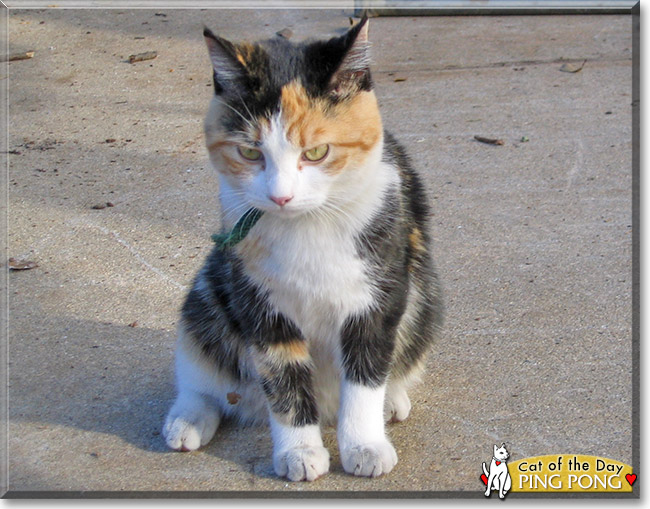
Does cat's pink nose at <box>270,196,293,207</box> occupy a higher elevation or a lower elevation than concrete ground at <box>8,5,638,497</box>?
higher

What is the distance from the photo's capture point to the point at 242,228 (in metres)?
2.62

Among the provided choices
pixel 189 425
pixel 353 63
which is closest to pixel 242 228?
pixel 353 63

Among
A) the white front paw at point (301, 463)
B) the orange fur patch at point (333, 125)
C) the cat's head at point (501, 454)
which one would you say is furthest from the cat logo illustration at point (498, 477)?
the orange fur patch at point (333, 125)

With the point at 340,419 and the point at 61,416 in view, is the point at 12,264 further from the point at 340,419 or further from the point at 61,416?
the point at 340,419

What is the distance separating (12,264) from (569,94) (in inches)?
152

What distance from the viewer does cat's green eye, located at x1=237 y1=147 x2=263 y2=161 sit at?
2.44 metres

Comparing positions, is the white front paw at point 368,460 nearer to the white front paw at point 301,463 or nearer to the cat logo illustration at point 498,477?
the white front paw at point 301,463

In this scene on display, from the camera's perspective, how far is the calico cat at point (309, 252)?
243 cm

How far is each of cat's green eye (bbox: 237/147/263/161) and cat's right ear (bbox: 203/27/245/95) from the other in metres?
0.20

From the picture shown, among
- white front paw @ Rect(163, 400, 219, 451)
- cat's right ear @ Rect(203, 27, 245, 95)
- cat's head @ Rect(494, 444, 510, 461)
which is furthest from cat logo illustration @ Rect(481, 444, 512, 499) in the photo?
cat's right ear @ Rect(203, 27, 245, 95)

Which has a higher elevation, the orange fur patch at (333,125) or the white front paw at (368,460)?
the orange fur patch at (333,125)

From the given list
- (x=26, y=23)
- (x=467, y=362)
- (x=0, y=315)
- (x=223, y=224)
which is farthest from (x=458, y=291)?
(x=26, y=23)

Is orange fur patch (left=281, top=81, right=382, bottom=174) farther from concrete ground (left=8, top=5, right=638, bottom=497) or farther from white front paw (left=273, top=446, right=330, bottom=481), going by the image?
concrete ground (left=8, top=5, right=638, bottom=497)

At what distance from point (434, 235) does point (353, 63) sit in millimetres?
1938
